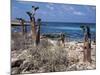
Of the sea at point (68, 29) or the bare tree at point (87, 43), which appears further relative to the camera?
the bare tree at point (87, 43)

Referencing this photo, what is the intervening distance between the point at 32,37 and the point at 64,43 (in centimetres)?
44

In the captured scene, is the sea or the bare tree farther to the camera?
the bare tree

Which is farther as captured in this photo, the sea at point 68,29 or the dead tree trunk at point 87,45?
the dead tree trunk at point 87,45

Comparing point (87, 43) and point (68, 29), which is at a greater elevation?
point (68, 29)

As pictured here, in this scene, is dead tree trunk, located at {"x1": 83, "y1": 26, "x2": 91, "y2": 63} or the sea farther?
dead tree trunk, located at {"x1": 83, "y1": 26, "x2": 91, "y2": 63}

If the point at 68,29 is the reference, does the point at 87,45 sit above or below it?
below

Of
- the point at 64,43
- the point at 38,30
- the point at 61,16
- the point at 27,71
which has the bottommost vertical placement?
the point at 27,71

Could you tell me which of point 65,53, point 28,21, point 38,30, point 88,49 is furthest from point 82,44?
point 28,21

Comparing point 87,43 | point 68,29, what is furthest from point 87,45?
point 68,29

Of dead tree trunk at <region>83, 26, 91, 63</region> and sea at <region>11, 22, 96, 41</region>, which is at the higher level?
sea at <region>11, 22, 96, 41</region>

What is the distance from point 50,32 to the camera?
242 cm

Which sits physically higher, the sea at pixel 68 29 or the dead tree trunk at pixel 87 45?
the sea at pixel 68 29

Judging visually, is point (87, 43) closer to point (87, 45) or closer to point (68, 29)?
point (87, 45)
